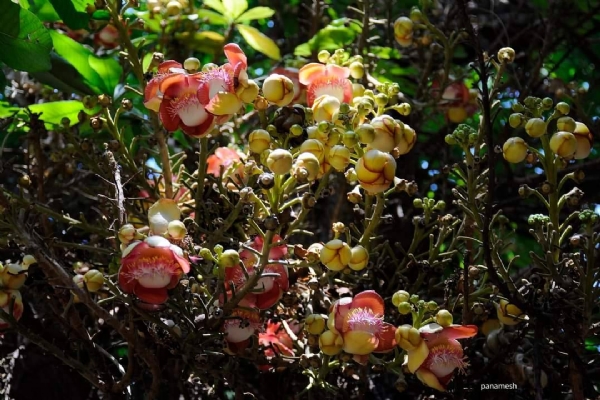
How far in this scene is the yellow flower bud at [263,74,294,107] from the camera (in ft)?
2.72

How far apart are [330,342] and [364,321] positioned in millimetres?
40

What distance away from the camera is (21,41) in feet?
2.89

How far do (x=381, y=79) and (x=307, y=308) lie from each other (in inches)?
19.3

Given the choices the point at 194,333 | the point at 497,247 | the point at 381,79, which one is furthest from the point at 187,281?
the point at 381,79

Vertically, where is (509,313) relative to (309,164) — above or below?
below

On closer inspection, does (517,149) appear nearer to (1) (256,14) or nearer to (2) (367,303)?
(2) (367,303)

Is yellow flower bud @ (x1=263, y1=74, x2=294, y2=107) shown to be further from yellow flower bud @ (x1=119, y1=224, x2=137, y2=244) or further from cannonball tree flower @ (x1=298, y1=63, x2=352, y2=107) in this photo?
yellow flower bud @ (x1=119, y1=224, x2=137, y2=244)

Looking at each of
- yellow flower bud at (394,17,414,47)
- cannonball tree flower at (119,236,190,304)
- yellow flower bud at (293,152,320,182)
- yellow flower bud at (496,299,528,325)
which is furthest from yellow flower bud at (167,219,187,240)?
yellow flower bud at (394,17,414,47)

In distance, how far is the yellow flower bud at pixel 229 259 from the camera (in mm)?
716

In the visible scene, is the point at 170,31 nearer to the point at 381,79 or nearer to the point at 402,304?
the point at 381,79

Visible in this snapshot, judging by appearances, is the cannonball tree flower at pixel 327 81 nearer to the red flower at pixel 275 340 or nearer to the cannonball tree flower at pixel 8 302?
the red flower at pixel 275 340

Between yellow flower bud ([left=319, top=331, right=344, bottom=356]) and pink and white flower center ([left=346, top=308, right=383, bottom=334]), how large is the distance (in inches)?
0.7

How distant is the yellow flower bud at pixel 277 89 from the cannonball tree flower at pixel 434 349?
0.88ft

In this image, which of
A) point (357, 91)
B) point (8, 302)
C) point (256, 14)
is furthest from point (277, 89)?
point (256, 14)
